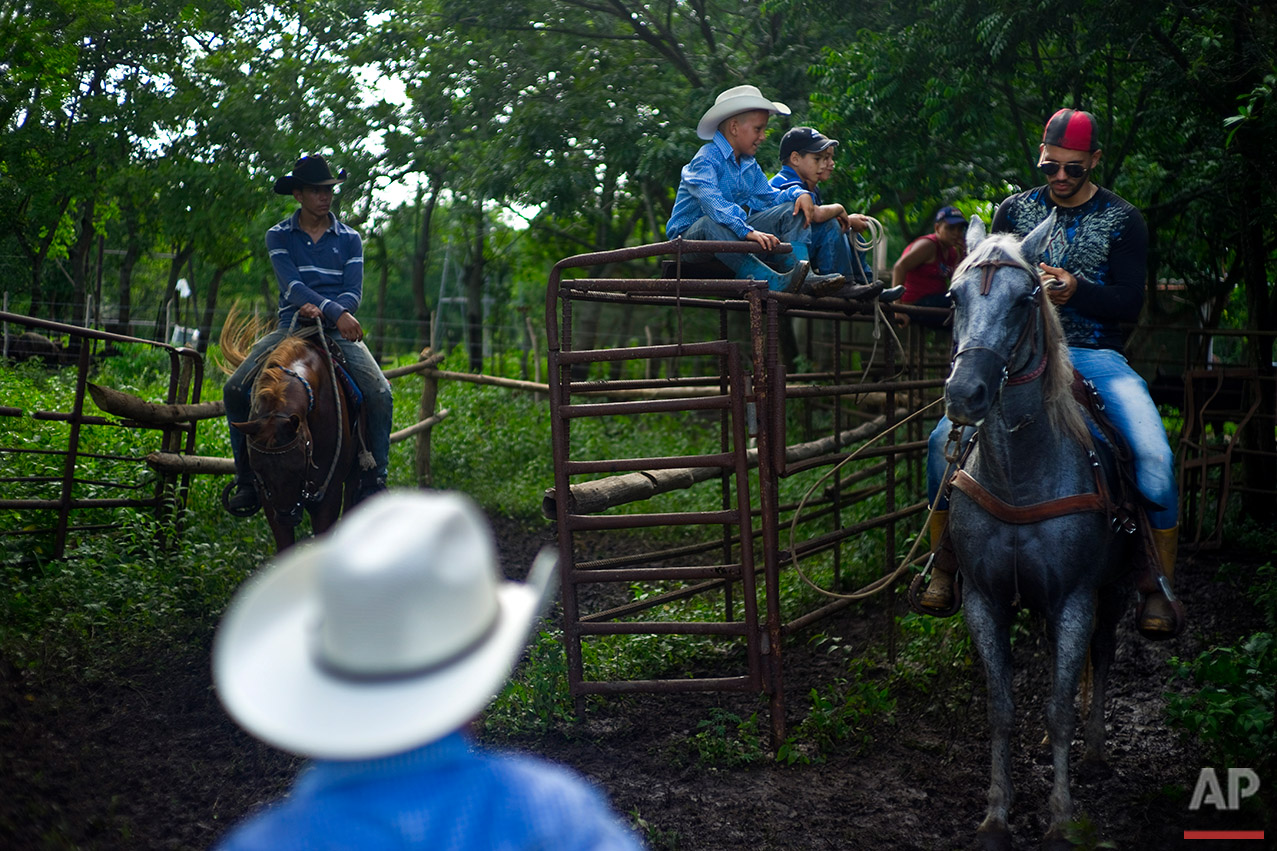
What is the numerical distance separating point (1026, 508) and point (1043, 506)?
64 millimetres

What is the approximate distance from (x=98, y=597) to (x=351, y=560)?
564 centimetres

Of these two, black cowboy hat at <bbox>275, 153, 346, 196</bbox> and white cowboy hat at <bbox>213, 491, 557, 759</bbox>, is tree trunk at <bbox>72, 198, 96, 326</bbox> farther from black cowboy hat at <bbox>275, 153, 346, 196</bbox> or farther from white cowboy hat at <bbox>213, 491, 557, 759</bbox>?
white cowboy hat at <bbox>213, 491, 557, 759</bbox>

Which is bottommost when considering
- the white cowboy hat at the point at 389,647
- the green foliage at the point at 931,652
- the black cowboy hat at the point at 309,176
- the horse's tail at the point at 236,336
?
the green foliage at the point at 931,652

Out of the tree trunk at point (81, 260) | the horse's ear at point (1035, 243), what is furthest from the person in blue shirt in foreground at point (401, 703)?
the tree trunk at point (81, 260)

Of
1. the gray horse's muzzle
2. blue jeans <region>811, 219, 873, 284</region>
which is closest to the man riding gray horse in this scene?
the gray horse's muzzle

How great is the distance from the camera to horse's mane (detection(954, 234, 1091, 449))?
4059mm

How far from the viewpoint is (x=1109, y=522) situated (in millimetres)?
4215

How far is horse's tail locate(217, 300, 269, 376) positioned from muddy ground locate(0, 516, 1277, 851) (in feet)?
6.72

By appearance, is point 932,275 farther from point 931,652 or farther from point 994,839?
point 994,839

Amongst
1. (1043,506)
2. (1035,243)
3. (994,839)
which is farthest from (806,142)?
(994,839)

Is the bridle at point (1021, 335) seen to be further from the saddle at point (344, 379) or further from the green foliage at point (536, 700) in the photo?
the saddle at point (344, 379)

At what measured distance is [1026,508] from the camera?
415 centimetres

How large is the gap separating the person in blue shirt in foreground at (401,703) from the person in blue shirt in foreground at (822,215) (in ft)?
15.2

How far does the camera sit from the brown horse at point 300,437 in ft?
18.7
